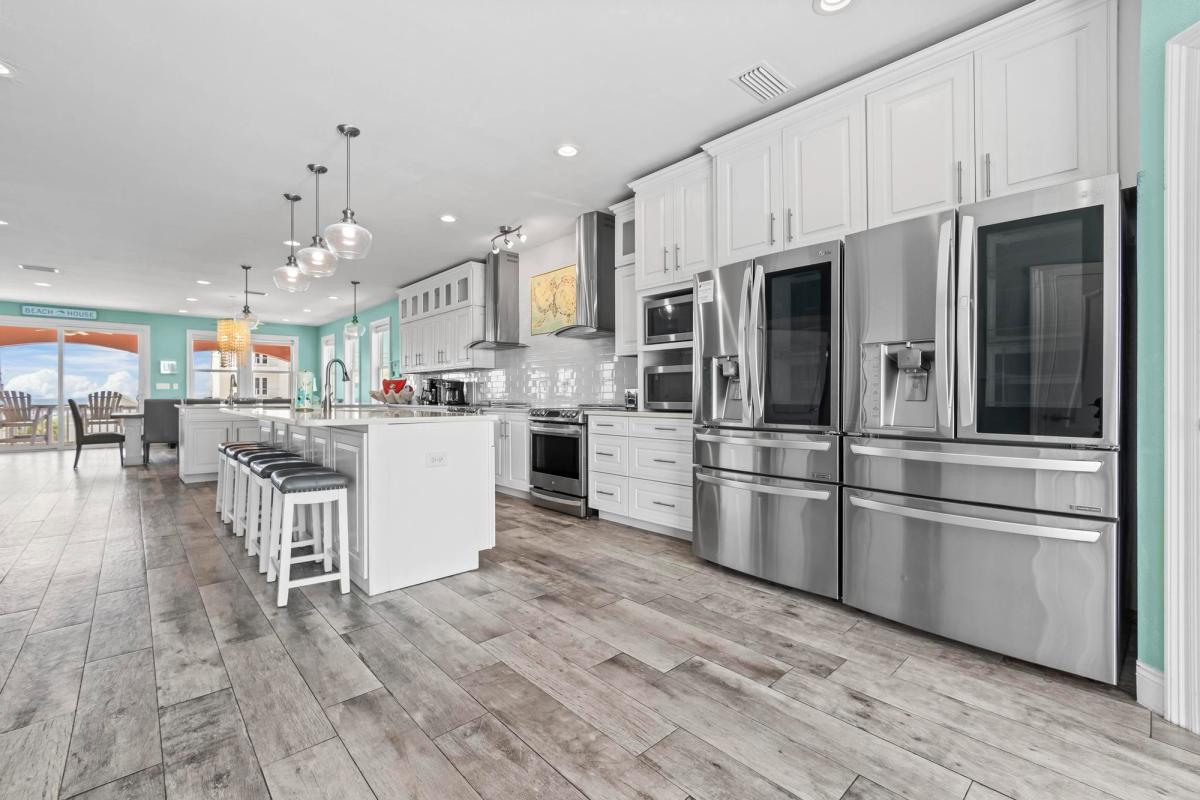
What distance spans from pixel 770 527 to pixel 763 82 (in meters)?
2.36

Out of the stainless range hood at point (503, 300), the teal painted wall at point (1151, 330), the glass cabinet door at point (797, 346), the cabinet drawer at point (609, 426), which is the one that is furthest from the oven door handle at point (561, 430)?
the teal painted wall at point (1151, 330)

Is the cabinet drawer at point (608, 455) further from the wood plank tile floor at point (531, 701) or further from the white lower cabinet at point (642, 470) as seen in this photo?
the wood plank tile floor at point (531, 701)

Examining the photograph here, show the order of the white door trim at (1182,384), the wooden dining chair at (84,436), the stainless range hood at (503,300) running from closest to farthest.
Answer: the white door trim at (1182,384) < the stainless range hood at (503,300) < the wooden dining chair at (84,436)

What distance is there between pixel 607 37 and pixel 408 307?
5957 mm

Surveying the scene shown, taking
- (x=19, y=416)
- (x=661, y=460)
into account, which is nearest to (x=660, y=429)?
(x=661, y=460)

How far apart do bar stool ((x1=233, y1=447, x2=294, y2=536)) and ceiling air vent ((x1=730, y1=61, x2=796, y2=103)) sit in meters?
3.41

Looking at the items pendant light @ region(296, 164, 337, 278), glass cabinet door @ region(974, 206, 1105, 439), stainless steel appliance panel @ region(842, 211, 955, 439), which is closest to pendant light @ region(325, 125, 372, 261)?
pendant light @ region(296, 164, 337, 278)

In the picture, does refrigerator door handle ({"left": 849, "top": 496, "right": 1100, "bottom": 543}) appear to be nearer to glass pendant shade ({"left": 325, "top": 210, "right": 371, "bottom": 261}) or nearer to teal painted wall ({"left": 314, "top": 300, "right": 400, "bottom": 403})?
glass pendant shade ({"left": 325, "top": 210, "right": 371, "bottom": 261})

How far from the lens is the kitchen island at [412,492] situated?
259cm

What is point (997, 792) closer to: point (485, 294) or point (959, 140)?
→ point (959, 140)

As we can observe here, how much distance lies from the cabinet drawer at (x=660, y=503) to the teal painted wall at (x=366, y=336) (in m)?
5.11

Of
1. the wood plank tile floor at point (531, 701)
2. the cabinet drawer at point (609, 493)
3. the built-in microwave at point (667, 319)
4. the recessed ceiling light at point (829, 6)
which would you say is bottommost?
the wood plank tile floor at point (531, 701)

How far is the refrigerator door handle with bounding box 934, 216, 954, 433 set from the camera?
209 centimetres

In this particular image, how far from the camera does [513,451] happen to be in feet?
17.0
